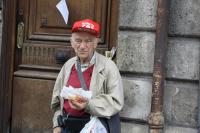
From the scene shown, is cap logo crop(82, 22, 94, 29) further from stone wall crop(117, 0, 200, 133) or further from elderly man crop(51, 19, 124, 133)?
stone wall crop(117, 0, 200, 133)

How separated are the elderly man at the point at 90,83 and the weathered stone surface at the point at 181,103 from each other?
0.94 metres

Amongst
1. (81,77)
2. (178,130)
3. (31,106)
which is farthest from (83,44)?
(31,106)

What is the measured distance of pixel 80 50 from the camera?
3.98 metres

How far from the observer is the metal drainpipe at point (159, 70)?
4.66 meters

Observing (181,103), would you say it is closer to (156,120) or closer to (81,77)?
(156,120)

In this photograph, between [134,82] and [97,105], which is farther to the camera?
[134,82]

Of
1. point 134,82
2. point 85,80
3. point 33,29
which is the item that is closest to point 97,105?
point 85,80

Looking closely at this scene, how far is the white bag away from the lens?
3.91 meters

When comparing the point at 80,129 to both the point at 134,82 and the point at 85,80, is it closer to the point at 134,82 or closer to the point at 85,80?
the point at 85,80

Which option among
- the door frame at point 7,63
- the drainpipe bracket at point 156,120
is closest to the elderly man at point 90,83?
the drainpipe bracket at point 156,120

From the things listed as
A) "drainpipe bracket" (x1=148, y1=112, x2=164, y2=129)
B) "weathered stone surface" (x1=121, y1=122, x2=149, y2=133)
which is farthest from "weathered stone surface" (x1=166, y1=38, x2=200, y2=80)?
"weathered stone surface" (x1=121, y1=122, x2=149, y2=133)

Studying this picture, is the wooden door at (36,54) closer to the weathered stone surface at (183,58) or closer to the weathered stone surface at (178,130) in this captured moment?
the weathered stone surface at (183,58)

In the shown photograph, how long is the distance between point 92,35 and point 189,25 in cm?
115

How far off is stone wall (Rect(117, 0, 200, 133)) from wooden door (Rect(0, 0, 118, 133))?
55cm
